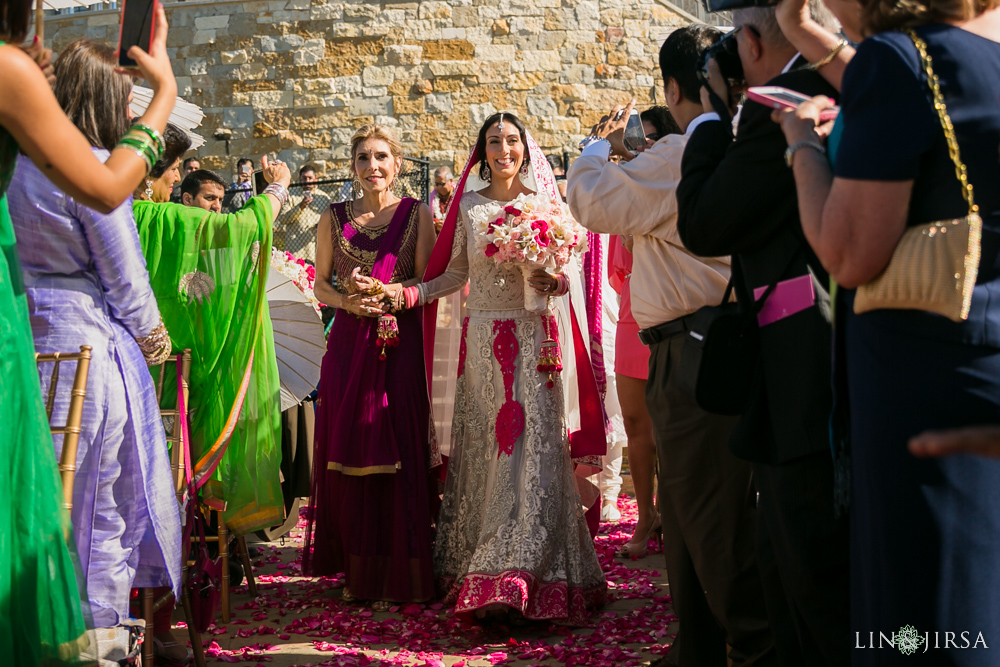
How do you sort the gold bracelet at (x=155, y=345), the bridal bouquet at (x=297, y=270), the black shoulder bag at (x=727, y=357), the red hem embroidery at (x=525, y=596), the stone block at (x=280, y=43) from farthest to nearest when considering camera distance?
the stone block at (x=280, y=43), the bridal bouquet at (x=297, y=270), the red hem embroidery at (x=525, y=596), the gold bracelet at (x=155, y=345), the black shoulder bag at (x=727, y=357)

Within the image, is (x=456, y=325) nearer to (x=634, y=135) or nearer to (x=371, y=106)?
(x=634, y=135)

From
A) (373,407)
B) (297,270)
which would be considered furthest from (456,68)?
(373,407)

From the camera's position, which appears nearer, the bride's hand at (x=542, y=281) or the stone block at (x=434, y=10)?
the bride's hand at (x=542, y=281)

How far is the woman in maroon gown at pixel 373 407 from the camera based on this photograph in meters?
4.51

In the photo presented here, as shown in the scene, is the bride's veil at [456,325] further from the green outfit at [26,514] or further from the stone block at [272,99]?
the stone block at [272,99]

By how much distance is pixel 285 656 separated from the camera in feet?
12.3

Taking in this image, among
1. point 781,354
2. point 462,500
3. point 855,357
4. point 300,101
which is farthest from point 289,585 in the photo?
point 300,101

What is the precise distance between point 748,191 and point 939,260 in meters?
0.60

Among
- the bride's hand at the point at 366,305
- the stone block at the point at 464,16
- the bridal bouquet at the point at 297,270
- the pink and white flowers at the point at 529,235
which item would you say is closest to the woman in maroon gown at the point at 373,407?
the bride's hand at the point at 366,305

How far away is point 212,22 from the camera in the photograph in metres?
15.2

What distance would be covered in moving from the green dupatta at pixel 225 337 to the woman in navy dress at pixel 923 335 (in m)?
2.72

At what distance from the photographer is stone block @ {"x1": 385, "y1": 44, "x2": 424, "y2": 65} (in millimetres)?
14836

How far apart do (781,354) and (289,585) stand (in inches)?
138

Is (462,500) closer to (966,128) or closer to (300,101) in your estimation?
(966,128)
